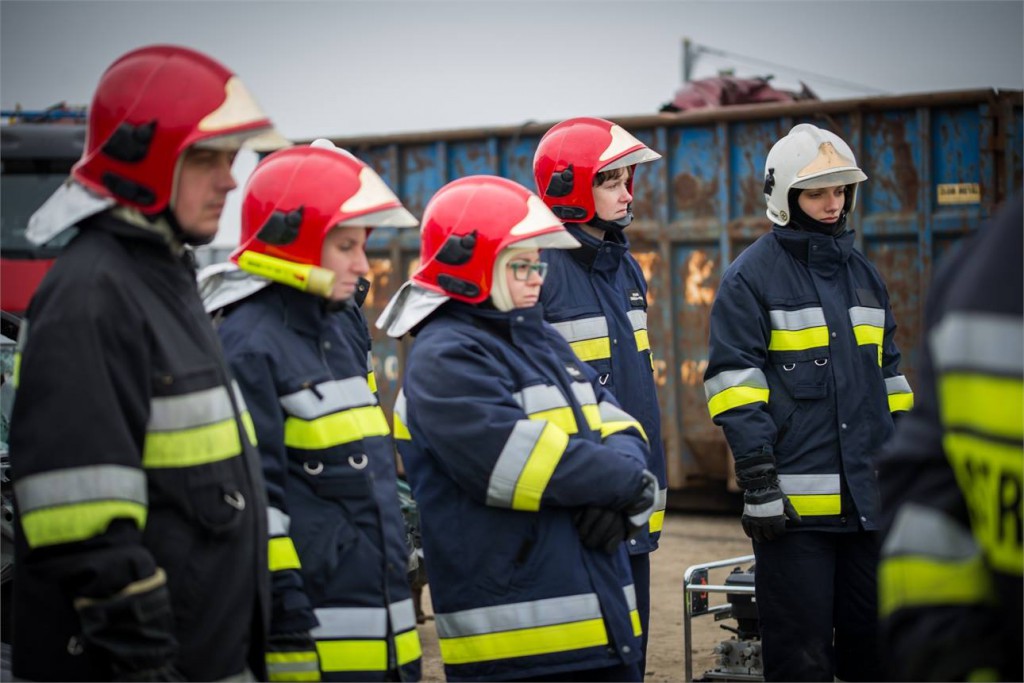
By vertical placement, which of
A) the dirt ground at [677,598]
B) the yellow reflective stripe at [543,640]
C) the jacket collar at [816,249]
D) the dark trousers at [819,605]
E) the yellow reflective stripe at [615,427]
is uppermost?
the jacket collar at [816,249]

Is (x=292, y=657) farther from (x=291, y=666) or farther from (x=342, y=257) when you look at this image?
(x=342, y=257)

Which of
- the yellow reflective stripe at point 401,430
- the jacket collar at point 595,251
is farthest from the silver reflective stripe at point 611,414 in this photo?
the jacket collar at point 595,251

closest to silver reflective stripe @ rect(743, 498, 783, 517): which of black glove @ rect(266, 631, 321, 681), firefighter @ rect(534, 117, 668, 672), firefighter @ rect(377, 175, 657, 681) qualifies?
firefighter @ rect(534, 117, 668, 672)

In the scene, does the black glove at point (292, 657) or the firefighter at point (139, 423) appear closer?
the firefighter at point (139, 423)

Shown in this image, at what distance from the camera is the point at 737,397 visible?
504 cm

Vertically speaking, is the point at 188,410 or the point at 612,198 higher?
the point at 612,198

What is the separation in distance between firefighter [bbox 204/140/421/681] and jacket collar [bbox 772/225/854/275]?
83.9 inches

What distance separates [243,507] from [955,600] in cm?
156

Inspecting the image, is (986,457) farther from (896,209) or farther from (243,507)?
(896,209)

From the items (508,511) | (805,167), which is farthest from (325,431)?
(805,167)

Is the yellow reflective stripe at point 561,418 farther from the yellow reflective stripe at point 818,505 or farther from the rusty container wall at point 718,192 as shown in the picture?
the rusty container wall at point 718,192

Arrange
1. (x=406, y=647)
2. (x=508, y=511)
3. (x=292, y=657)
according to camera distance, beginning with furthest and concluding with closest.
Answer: (x=508, y=511) → (x=406, y=647) → (x=292, y=657)

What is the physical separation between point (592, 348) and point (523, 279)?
119 centimetres

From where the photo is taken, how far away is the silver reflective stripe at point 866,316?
5.18m
